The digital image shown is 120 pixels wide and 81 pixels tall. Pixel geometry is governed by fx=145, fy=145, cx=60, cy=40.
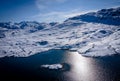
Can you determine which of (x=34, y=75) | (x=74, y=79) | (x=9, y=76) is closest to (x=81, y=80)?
(x=74, y=79)

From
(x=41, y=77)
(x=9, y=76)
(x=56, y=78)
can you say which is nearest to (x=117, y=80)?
(x=56, y=78)

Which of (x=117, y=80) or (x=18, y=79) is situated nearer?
(x=117, y=80)

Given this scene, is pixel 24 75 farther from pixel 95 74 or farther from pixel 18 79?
pixel 95 74

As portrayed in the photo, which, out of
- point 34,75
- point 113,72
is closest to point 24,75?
point 34,75

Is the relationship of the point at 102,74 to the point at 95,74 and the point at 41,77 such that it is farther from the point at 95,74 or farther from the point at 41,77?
the point at 41,77

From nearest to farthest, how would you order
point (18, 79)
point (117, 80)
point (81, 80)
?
1. point (117, 80)
2. point (81, 80)
3. point (18, 79)

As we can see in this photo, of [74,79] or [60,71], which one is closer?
[74,79]

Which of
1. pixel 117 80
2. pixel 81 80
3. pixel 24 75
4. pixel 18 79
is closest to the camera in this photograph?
pixel 117 80
